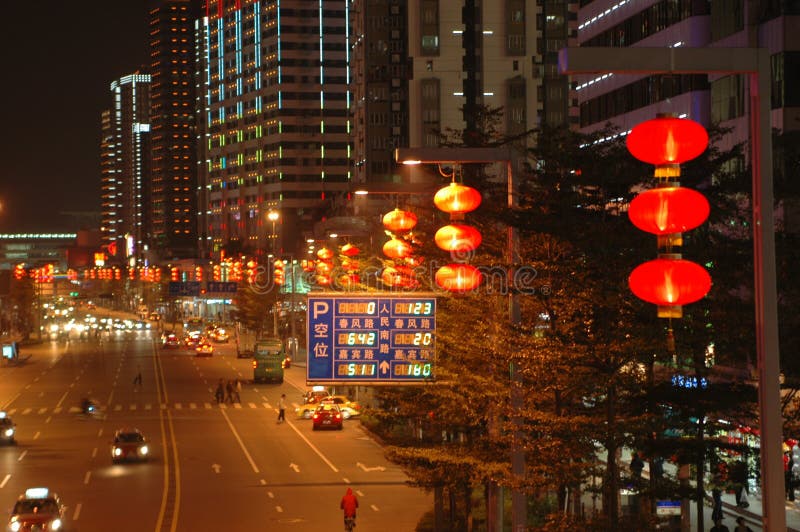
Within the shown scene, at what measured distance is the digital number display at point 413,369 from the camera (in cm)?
2739

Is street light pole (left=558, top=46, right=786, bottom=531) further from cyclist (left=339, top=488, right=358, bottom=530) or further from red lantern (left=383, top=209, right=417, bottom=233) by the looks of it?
cyclist (left=339, top=488, right=358, bottom=530)

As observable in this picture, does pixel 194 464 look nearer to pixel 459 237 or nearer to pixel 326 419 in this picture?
pixel 326 419

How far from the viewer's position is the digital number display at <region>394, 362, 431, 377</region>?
27.4 m

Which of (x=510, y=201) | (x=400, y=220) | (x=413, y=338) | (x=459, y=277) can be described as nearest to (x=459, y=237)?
(x=459, y=277)

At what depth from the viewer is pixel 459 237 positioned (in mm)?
23156

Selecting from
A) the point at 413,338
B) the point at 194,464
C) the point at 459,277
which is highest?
the point at 459,277

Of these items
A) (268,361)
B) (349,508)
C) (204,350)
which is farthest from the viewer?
(204,350)

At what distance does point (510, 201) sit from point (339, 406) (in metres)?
46.1

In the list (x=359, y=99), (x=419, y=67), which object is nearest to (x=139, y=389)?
(x=419, y=67)

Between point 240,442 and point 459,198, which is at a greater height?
point 459,198

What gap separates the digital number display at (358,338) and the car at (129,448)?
2508 cm

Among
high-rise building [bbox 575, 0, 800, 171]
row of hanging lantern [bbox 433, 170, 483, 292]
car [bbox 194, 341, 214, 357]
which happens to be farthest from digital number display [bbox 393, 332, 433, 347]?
car [bbox 194, 341, 214, 357]

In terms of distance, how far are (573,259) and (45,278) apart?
13831 cm

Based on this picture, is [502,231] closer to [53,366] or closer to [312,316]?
[312,316]
